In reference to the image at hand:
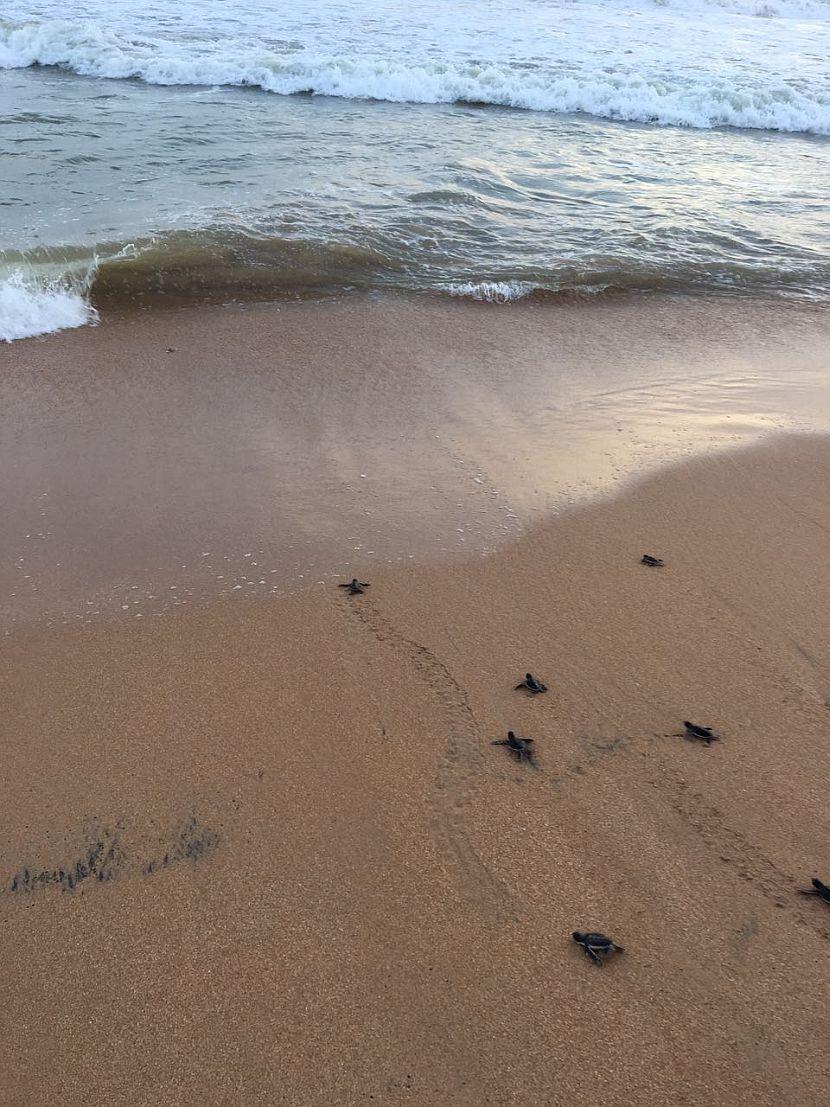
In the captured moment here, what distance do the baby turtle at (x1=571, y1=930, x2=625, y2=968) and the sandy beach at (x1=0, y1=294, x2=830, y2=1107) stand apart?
4 cm

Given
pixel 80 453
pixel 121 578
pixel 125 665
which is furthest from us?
pixel 80 453

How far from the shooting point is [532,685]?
2.85 metres

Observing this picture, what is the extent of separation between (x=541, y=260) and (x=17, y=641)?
5459 millimetres

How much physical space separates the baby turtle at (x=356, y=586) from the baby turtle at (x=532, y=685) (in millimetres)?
786

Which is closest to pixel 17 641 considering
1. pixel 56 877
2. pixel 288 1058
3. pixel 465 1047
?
pixel 56 877

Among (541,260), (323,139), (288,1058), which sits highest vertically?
(323,139)

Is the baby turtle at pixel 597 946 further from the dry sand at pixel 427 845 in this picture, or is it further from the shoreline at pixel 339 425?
the shoreline at pixel 339 425

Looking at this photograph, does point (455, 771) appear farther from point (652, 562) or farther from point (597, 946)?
point (652, 562)

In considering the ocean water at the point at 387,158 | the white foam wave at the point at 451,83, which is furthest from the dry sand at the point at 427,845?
the white foam wave at the point at 451,83

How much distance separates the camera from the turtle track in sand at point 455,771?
2.21 metres

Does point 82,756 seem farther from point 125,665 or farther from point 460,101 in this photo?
point 460,101

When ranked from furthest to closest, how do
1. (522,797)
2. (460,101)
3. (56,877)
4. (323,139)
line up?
1. (460,101)
2. (323,139)
3. (522,797)
4. (56,877)

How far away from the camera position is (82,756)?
2.56 metres

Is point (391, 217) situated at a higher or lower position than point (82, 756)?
higher
